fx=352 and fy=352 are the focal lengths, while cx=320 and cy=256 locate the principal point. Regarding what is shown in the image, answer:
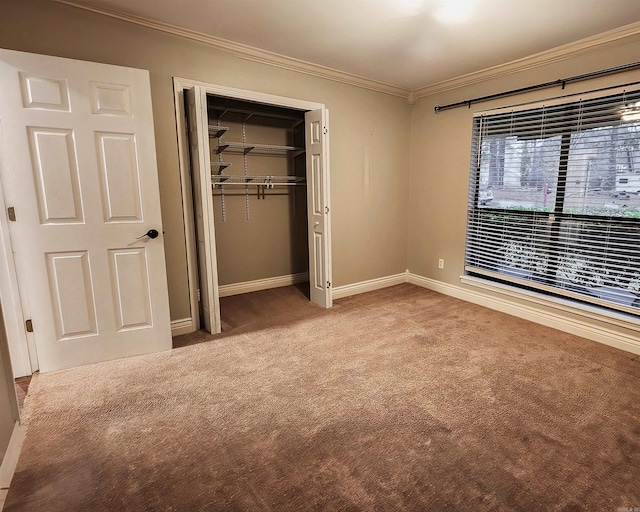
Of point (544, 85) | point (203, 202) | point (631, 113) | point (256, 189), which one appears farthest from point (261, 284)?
point (631, 113)

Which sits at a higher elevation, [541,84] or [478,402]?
[541,84]

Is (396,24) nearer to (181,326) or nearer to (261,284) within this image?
(181,326)

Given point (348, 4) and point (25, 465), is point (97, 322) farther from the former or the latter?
point (348, 4)

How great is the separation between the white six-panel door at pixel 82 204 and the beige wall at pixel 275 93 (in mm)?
298

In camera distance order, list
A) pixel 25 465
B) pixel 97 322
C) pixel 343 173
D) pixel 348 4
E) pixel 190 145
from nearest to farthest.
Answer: pixel 25 465 → pixel 348 4 → pixel 97 322 → pixel 190 145 → pixel 343 173

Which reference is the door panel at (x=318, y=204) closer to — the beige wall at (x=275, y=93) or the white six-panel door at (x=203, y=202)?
the beige wall at (x=275, y=93)

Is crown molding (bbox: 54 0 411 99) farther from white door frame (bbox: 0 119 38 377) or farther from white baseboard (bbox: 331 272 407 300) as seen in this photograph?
white baseboard (bbox: 331 272 407 300)

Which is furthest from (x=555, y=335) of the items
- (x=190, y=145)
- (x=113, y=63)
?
(x=113, y=63)

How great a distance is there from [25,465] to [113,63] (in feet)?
8.55

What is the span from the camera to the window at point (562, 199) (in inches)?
110

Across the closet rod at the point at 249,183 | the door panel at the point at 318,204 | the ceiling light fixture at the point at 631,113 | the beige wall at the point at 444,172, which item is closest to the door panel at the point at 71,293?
the closet rod at the point at 249,183

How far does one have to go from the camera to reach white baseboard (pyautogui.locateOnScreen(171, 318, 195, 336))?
3119 millimetres

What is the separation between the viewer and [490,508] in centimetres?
144

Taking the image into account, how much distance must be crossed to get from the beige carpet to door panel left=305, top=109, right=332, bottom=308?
35.9 inches
